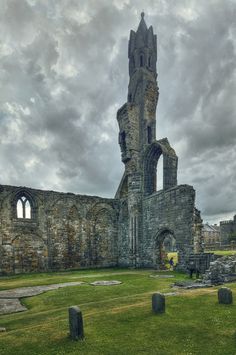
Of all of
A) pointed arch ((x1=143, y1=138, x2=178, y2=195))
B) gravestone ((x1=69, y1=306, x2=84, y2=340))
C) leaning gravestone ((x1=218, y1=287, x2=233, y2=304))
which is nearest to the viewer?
gravestone ((x1=69, y1=306, x2=84, y2=340))

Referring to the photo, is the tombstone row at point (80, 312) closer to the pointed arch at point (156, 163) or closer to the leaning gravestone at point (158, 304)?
the leaning gravestone at point (158, 304)

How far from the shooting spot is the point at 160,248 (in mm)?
21781

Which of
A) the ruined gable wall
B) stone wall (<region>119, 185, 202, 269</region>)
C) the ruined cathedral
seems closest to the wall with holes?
the ruined cathedral

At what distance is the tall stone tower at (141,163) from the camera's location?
22125 millimetres

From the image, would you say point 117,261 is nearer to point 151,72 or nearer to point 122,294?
point 122,294

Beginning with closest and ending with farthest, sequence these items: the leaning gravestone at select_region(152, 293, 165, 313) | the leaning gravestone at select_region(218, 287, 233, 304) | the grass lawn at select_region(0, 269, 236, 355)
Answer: the grass lawn at select_region(0, 269, 236, 355) < the leaning gravestone at select_region(152, 293, 165, 313) < the leaning gravestone at select_region(218, 287, 233, 304)

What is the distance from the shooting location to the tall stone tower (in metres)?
22.1

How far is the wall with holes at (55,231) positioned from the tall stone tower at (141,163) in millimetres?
1778

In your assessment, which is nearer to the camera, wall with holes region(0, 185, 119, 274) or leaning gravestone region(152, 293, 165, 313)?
leaning gravestone region(152, 293, 165, 313)

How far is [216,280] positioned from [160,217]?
9.75 metres

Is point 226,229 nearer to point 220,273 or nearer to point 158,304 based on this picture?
point 220,273

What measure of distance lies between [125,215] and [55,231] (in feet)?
22.7

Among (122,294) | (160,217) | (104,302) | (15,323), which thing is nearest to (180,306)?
(104,302)

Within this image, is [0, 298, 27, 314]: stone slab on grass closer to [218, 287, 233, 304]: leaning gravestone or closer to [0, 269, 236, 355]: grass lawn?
[0, 269, 236, 355]: grass lawn
